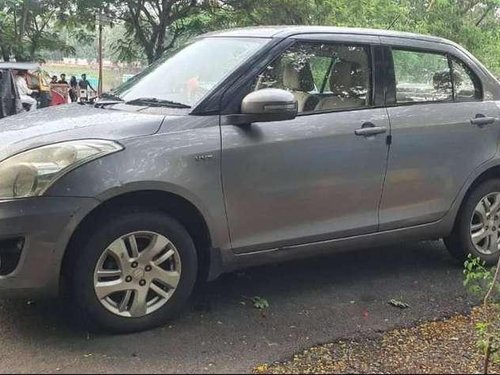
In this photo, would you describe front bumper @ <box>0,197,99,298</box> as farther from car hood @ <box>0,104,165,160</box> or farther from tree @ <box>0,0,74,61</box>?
tree @ <box>0,0,74,61</box>

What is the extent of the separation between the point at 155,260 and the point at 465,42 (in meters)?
18.4

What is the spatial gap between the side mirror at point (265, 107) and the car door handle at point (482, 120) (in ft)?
5.61

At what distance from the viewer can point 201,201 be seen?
362 centimetres

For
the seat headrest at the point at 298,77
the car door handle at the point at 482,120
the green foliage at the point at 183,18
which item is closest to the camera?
the seat headrest at the point at 298,77

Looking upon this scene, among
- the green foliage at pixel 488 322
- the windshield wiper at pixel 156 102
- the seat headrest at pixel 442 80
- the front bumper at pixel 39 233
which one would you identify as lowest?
the green foliage at pixel 488 322

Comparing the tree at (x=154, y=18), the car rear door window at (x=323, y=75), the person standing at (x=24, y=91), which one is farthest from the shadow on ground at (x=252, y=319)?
the tree at (x=154, y=18)

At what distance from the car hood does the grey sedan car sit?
1cm

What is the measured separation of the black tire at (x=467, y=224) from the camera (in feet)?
15.9

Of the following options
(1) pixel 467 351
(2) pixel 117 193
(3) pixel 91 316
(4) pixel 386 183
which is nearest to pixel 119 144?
(2) pixel 117 193

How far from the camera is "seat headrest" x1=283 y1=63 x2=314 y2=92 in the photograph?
4.16 meters

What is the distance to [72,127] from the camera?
3580mm

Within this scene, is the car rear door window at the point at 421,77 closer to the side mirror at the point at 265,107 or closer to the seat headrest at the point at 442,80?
the seat headrest at the point at 442,80

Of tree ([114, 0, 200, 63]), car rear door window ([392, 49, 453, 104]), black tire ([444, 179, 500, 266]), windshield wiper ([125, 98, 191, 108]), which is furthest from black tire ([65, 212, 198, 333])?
tree ([114, 0, 200, 63])

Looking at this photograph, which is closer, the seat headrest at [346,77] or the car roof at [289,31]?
the car roof at [289,31]
